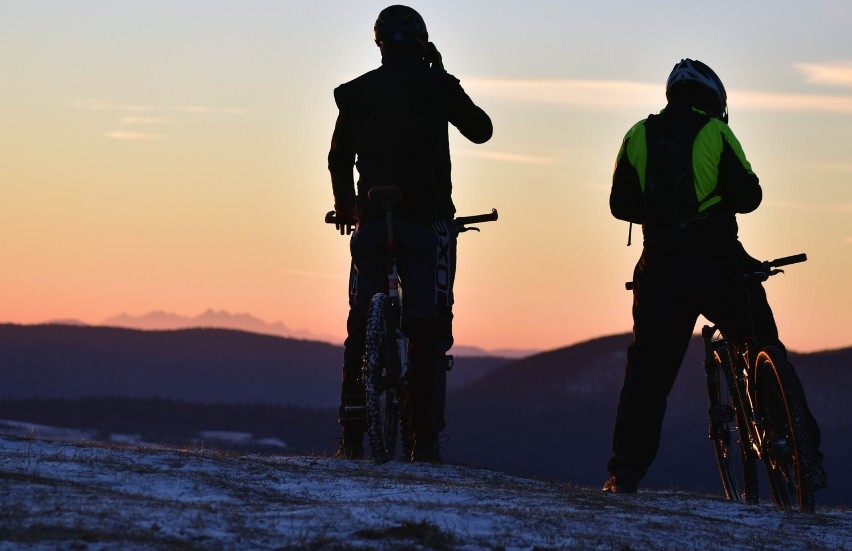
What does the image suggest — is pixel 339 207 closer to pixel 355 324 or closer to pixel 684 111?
pixel 355 324

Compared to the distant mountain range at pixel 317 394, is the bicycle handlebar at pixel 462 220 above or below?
below

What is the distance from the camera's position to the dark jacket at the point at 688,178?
351 inches

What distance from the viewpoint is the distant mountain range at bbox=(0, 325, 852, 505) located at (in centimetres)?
12288

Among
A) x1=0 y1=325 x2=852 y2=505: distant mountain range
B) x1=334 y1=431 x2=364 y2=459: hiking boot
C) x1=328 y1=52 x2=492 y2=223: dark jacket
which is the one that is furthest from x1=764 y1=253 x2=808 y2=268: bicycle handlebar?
x1=0 y1=325 x2=852 y2=505: distant mountain range

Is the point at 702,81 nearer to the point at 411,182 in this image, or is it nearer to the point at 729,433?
the point at 411,182

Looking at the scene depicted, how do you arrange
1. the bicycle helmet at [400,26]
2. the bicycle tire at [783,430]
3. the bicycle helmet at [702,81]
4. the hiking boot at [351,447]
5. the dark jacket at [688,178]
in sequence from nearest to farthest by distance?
the bicycle tire at [783,430] < the dark jacket at [688,178] < the bicycle helmet at [702,81] < the bicycle helmet at [400,26] < the hiking boot at [351,447]

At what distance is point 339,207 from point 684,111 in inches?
110

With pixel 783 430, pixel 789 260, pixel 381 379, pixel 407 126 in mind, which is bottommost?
pixel 783 430

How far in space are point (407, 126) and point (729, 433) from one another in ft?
8.90

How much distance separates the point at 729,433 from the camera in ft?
33.7

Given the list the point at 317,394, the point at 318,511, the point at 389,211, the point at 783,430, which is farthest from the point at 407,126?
the point at 317,394

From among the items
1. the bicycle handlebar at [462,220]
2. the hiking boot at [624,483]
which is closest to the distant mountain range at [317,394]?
the bicycle handlebar at [462,220]

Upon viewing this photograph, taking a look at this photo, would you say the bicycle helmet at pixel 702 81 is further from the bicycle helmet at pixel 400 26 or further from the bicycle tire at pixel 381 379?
the bicycle tire at pixel 381 379

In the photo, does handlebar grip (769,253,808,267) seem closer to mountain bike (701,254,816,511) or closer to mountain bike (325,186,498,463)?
mountain bike (701,254,816,511)
